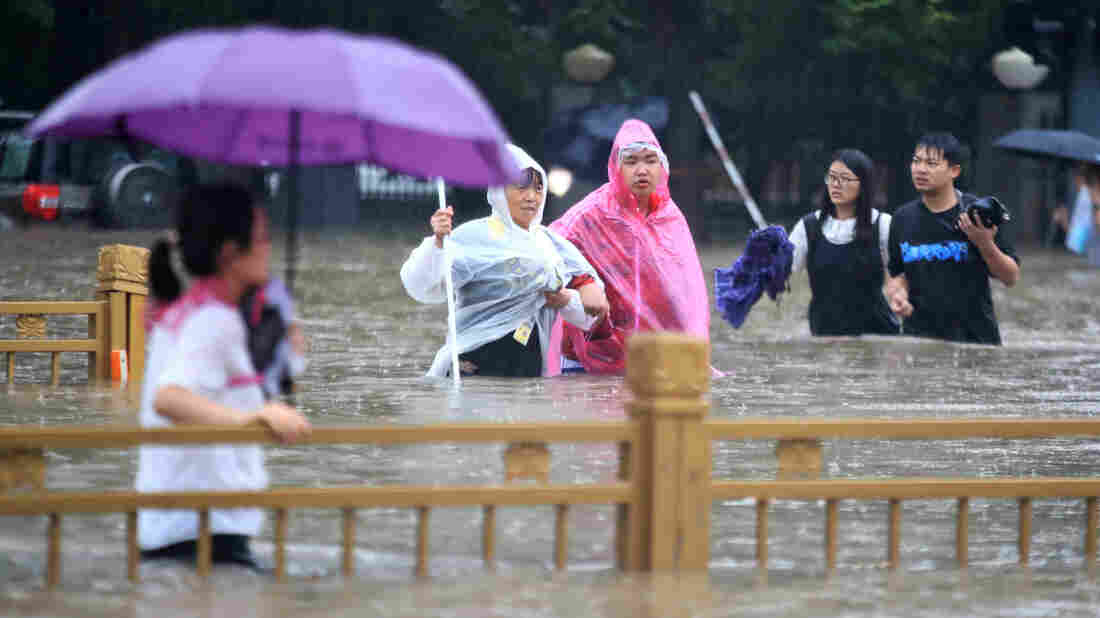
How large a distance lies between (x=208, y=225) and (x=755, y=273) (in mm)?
7949

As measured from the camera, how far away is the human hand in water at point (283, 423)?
19.5 feet

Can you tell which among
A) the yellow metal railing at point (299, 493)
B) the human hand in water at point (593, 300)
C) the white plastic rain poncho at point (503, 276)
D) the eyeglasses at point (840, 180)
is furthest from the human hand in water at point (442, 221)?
the yellow metal railing at point (299, 493)

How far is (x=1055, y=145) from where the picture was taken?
49.8ft

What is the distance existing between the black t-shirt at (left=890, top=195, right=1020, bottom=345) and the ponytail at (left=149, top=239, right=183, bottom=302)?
849 centimetres

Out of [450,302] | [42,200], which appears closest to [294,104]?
[450,302]

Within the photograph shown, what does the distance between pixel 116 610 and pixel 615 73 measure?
102ft

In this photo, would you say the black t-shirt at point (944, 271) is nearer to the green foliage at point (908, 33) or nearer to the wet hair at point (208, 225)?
the wet hair at point (208, 225)

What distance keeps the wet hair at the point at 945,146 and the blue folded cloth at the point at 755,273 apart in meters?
1.09

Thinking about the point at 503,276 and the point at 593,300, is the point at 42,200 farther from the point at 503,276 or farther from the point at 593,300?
the point at 593,300

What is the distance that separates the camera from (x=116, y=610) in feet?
20.0

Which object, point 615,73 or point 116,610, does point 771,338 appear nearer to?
point 116,610

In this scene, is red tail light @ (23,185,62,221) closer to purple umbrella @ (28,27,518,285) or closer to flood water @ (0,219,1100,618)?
flood water @ (0,219,1100,618)

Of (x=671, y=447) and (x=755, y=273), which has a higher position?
(x=755, y=273)

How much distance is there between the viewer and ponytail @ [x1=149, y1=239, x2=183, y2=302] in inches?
231
